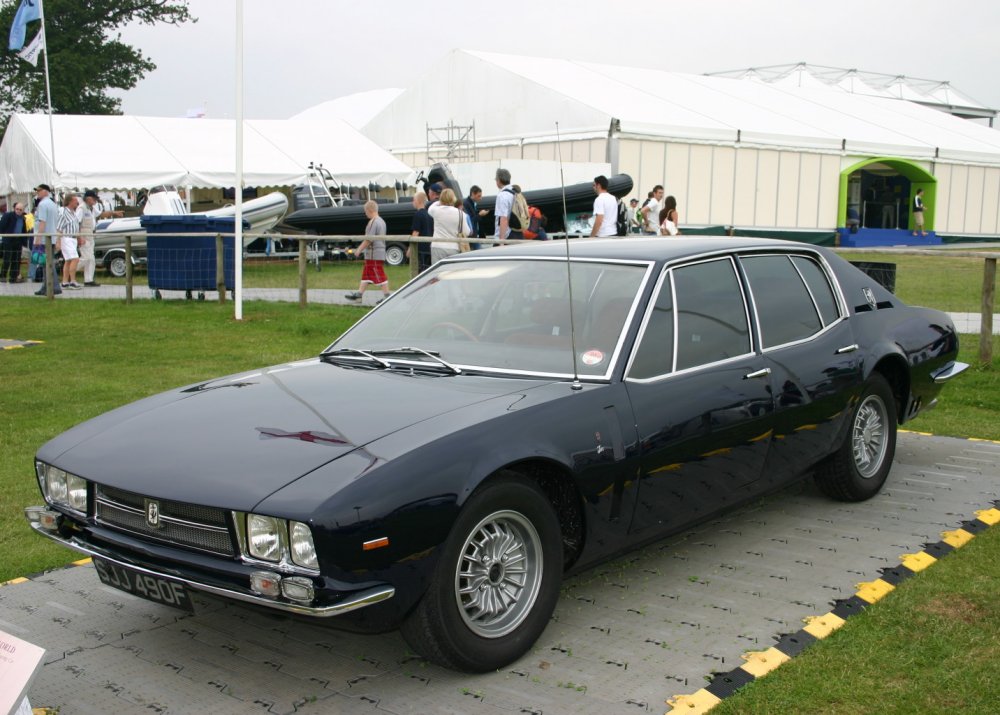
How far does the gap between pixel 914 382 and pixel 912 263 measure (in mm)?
7983

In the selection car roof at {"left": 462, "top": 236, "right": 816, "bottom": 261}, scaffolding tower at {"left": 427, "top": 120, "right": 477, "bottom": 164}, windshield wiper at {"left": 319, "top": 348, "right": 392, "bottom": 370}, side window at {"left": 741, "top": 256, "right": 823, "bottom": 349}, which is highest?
scaffolding tower at {"left": 427, "top": 120, "right": 477, "bottom": 164}

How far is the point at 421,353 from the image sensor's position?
4641 millimetres

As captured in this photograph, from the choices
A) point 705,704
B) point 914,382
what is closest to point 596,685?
point 705,704

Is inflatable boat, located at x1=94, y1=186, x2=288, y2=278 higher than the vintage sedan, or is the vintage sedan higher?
inflatable boat, located at x1=94, y1=186, x2=288, y2=278

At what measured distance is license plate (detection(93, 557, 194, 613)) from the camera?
138 inches

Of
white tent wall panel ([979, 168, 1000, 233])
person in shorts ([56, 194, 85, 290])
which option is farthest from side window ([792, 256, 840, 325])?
white tent wall panel ([979, 168, 1000, 233])

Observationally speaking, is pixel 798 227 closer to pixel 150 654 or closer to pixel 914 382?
pixel 914 382

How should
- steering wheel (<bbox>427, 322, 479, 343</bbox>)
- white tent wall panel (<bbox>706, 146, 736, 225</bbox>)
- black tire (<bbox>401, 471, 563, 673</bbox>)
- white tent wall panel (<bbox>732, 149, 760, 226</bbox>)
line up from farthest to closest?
1. white tent wall panel (<bbox>732, 149, 760, 226</bbox>)
2. white tent wall panel (<bbox>706, 146, 736, 225</bbox>)
3. steering wheel (<bbox>427, 322, 479, 343</bbox>)
4. black tire (<bbox>401, 471, 563, 673</bbox>)

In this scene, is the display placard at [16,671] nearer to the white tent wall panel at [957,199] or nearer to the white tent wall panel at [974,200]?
the white tent wall panel at [957,199]

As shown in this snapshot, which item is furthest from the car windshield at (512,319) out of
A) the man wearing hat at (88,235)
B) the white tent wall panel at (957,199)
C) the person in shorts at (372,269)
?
the white tent wall panel at (957,199)

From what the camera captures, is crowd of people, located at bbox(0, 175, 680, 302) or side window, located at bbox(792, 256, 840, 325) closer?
side window, located at bbox(792, 256, 840, 325)

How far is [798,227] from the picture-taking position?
118ft

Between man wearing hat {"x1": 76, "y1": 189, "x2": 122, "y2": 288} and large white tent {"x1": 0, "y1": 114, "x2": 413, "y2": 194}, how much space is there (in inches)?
45.9

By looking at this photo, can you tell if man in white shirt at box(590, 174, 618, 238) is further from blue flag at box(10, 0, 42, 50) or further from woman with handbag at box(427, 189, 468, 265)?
blue flag at box(10, 0, 42, 50)
